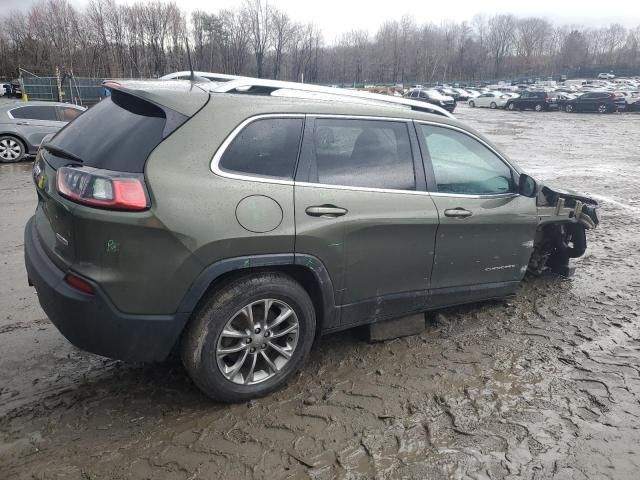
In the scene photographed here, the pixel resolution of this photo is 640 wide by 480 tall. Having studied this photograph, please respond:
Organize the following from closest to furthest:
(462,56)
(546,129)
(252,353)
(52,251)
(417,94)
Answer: (52,251)
(252,353)
(546,129)
(417,94)
(462,56)

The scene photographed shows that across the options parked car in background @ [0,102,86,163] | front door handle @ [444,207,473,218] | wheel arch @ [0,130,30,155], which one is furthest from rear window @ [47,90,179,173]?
wheel arch @ [0,130,30,155]

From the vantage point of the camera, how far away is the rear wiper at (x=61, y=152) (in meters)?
2.80

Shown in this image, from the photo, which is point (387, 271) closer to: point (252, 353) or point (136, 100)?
point (252, 353)

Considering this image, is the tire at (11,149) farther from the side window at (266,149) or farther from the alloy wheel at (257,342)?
the alloy wheel at (257,342)

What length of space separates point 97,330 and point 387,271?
185cm

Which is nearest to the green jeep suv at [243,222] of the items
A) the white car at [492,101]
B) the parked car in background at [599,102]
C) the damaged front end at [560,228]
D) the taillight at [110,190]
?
the taillight at [110,190]

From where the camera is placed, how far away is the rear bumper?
258 cm

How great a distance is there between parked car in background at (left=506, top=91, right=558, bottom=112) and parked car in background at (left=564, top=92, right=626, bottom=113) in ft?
5.96

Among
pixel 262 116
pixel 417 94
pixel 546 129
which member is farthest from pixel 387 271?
pixel 417 94

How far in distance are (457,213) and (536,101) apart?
4383 cm

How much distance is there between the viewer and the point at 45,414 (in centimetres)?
290

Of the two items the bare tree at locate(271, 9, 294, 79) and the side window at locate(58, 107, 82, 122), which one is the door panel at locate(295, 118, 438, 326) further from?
the bare tree at locate(271, 9, 294, 79)

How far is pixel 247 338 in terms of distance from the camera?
2959mm

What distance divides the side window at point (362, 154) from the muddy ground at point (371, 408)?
51.9 inches
